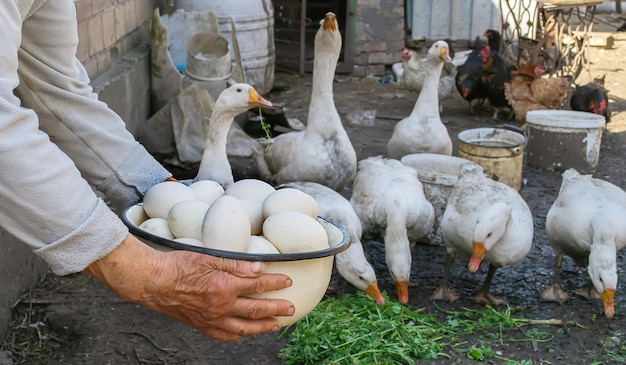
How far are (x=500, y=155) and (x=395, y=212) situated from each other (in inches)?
61.6

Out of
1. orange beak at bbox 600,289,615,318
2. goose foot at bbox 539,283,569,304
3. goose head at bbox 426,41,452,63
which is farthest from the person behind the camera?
goose head at bbox 426,41,452,63

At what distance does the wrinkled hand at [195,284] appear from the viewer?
169cm

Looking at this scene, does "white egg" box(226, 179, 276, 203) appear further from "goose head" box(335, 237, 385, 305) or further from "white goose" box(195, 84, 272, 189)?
"white goose" box(195, 84, 272, 189)

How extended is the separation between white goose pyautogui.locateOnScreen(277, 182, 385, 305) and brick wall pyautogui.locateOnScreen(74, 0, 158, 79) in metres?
Answer: 1.63

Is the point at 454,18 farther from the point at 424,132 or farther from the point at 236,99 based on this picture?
the point at 236,99

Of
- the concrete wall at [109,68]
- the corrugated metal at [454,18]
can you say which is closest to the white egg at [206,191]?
the concrete wall at [109,68]

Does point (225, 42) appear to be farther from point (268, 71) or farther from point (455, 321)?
point (455, 321)

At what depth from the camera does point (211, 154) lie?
436 cm

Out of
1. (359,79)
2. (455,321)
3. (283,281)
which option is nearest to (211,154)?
(455,321)

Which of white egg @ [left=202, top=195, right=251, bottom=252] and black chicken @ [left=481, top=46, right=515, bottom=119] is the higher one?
white egg @ [left=202, top=195, right=251, bottom=252]

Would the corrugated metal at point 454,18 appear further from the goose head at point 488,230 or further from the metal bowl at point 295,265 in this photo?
the metal bowl at point 295,265

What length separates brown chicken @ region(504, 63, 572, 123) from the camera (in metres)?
7.20

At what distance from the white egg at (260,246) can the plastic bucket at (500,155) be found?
3.63 m

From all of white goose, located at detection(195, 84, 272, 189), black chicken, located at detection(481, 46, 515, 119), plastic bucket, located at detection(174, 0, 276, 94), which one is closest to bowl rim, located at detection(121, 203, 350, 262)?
white goose, located at detection(195, 84, 272, 189)
